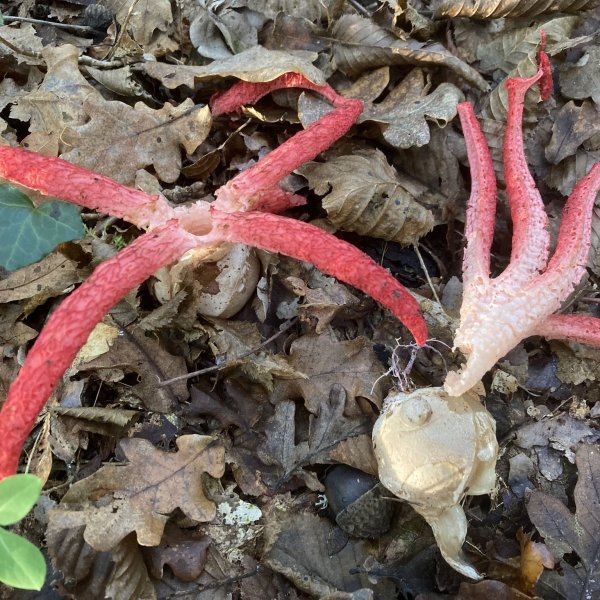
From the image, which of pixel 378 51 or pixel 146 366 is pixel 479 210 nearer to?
pixel 378 51

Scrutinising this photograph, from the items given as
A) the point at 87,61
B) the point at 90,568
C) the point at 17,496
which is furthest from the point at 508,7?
the point at 90,568

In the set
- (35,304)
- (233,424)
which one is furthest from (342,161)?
(35,304)

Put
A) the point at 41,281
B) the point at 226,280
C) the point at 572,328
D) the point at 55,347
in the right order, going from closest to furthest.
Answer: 1. the point at 55,347
2. the point at 572,328
3. the point at 226,280
4. the point at 41,281

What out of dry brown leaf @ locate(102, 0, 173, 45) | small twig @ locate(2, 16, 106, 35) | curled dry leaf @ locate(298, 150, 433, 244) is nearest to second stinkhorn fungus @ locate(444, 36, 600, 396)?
curled dry leaf @ locate(298, 150, 433, 244)

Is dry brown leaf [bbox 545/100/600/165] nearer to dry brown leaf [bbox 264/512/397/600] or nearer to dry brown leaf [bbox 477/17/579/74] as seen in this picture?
dry brown leaf [bbox 477/17/579/74]

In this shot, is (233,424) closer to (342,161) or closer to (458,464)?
(458,464)

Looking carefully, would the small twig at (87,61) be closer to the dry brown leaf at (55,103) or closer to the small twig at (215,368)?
the dry brown leaf at (55,103)
